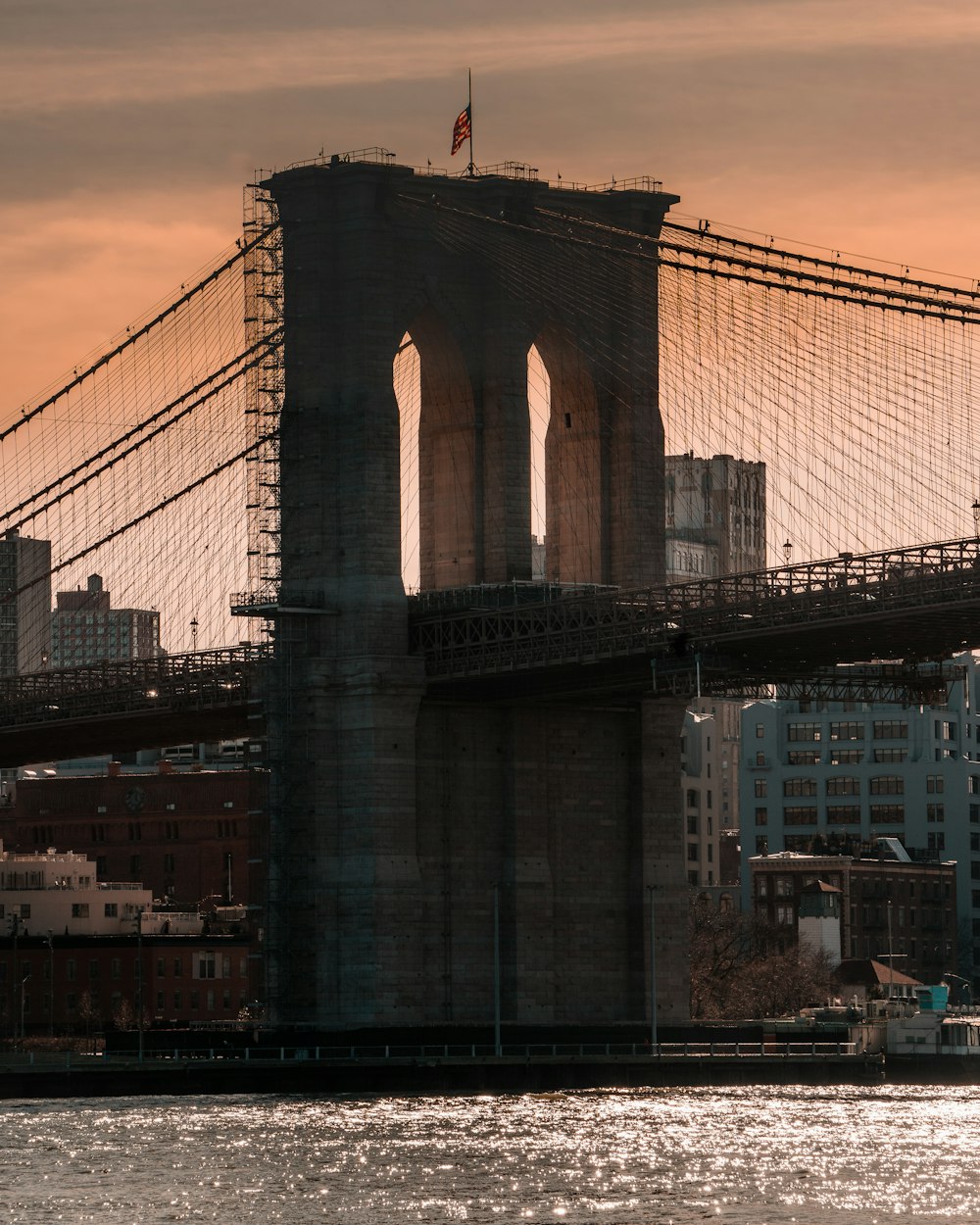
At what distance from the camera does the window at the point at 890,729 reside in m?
192

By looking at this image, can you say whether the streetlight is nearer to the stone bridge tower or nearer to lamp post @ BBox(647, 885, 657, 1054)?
the stone bridge tower

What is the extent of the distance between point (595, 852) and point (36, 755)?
32381mm

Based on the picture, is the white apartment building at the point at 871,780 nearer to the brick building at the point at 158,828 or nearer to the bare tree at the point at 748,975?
the bare tree at the point at 748,975

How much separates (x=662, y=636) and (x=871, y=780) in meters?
84.9

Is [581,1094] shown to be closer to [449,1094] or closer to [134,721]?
[449,1094]

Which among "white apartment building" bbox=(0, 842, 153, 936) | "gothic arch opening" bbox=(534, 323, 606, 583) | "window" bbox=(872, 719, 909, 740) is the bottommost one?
"white apartment building" bbox=(0, 842, 153, 936)

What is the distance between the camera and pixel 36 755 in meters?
145

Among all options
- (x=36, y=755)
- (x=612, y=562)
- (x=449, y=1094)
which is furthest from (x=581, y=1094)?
(x=36, y=755)

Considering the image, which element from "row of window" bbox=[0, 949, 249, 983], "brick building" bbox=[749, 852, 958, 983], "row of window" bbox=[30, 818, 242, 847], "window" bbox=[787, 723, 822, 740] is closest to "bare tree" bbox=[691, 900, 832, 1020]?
"brick building" bbox=[749, 852, 958, 983]

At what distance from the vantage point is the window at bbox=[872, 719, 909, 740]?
19250cm

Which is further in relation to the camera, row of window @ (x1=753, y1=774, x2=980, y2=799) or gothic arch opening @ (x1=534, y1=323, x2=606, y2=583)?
row of window @ (x1=753, y1=774, x2=980, y2=799)

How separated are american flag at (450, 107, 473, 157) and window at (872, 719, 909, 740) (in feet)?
261

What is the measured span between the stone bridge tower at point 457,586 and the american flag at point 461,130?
1818 mm

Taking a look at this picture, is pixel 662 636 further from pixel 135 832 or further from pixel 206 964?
pixel 135 832
